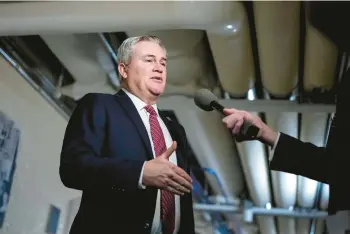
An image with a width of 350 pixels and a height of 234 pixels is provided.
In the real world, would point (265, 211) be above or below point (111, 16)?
below

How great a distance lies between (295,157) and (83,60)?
3.41 ft

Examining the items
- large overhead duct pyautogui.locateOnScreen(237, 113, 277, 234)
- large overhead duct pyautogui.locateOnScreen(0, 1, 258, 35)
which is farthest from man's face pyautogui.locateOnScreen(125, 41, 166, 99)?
large overhead duct pyautogui.locateOnScreen(237, 113, 277, 234)

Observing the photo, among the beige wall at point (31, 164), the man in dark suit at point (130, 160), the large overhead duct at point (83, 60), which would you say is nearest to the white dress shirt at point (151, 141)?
the man in dark suit at point (130, 160)

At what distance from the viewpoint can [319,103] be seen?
5.38 feet

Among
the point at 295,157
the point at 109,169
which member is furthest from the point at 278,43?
the point at 109,169

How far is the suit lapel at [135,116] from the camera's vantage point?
689mm

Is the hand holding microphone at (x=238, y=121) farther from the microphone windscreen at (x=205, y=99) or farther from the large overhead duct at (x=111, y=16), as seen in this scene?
the large overhead duct at (x=111, y=16)

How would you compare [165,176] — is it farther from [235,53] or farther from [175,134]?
[235,53]

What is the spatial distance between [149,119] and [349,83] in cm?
32

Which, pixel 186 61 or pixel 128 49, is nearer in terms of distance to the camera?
pixel 128 49

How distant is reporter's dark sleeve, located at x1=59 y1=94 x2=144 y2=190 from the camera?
627mm

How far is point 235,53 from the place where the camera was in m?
1.43

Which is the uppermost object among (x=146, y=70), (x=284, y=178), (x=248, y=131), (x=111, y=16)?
(x=111, y=16)

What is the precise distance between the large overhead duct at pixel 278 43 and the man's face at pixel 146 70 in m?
0.61
